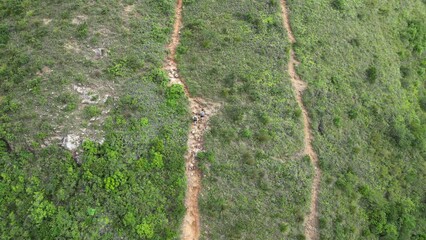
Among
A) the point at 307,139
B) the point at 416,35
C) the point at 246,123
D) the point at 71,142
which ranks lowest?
the point at 307,139

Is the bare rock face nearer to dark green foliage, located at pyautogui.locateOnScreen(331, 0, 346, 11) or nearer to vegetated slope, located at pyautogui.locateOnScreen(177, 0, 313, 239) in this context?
vegetated slope, located at pyautogui.locateOnScreen(177, 0, 313, 239)

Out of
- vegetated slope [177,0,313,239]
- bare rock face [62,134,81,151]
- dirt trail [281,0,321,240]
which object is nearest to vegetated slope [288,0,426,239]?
dirt trail [281,0,321,240]

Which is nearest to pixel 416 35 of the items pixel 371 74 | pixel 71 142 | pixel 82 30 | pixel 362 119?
pixel 371 74

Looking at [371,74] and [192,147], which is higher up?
[371,74]

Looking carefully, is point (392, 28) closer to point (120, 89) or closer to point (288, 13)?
point (288, 13)

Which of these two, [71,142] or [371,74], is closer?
[71,142]

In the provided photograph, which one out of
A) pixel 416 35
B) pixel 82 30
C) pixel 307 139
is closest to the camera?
pixel 82 30

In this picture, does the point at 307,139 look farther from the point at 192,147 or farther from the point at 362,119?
the point at 192,147

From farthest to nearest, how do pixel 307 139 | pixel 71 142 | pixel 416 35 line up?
pixel 416 35
pixel 307 139
pixel 71 142
